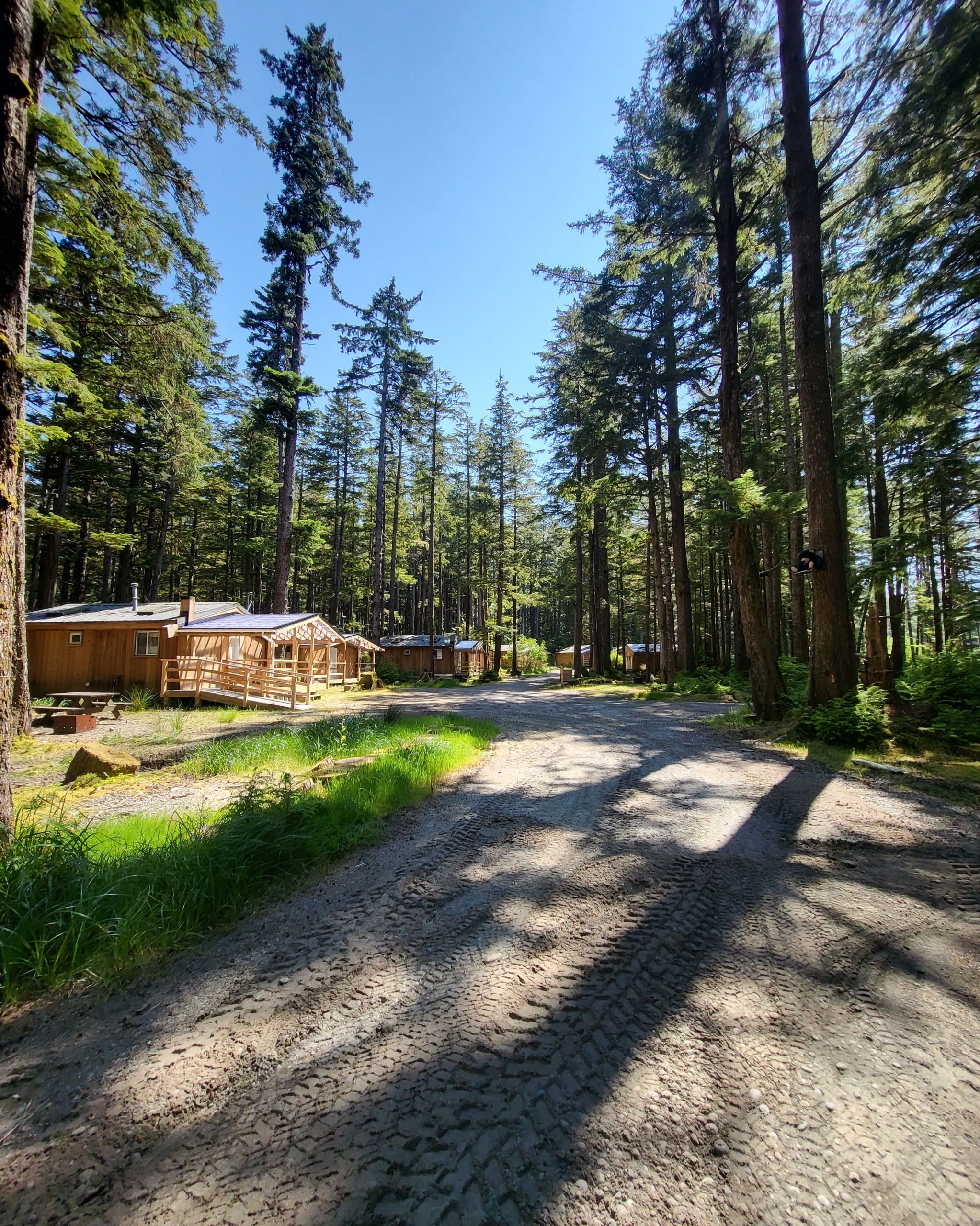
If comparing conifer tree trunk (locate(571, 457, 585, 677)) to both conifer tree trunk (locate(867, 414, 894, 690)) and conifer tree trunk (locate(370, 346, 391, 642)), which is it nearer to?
conifer tree trunk (locate(370, 346, 391, 642))

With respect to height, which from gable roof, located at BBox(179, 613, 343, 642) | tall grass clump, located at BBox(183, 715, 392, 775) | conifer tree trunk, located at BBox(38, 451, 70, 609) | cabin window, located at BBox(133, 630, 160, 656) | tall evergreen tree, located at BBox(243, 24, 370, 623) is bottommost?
tall grass clump, located at BBox(183, 715, 392, 775)

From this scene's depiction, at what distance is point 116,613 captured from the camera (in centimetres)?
1681

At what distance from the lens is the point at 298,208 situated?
57.8 ft

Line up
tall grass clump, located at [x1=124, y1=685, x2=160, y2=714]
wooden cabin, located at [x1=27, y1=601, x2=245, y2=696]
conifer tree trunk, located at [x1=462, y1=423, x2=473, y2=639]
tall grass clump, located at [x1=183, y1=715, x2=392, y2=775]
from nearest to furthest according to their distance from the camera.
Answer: tall grass clump, located at [x1=183, y1=715, x2=392, y2=775], tall grass clump, located at [x1=124, y1=685, x2=160, y2=714], wooden cabin, located at [x1=27, y1=601, x2=245, y2=696], conifer tree trunk, located at [x1=462, y1=423, x2=473, y2=639]

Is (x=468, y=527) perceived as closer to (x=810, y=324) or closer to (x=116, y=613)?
(x=116, y=613)

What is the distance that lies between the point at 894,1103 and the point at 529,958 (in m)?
1.38

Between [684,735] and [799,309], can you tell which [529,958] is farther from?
[799,309]

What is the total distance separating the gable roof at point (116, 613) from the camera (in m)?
15.9

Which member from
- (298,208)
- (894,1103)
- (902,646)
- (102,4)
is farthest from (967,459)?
(298,208)

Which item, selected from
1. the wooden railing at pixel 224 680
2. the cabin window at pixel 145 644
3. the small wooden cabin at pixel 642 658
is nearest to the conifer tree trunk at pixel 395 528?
the wooden railing at pixel 224 680

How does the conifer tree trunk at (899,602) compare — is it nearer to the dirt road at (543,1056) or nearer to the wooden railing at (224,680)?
the dirt road at (543,1056)

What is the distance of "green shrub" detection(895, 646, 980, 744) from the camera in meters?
6.12

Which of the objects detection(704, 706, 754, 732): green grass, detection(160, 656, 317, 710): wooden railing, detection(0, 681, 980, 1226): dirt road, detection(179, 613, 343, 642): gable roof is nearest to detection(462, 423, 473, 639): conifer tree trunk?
detection(179, 613, 343, 642): gable roof

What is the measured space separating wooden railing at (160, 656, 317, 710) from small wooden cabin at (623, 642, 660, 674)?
55.2 feet
